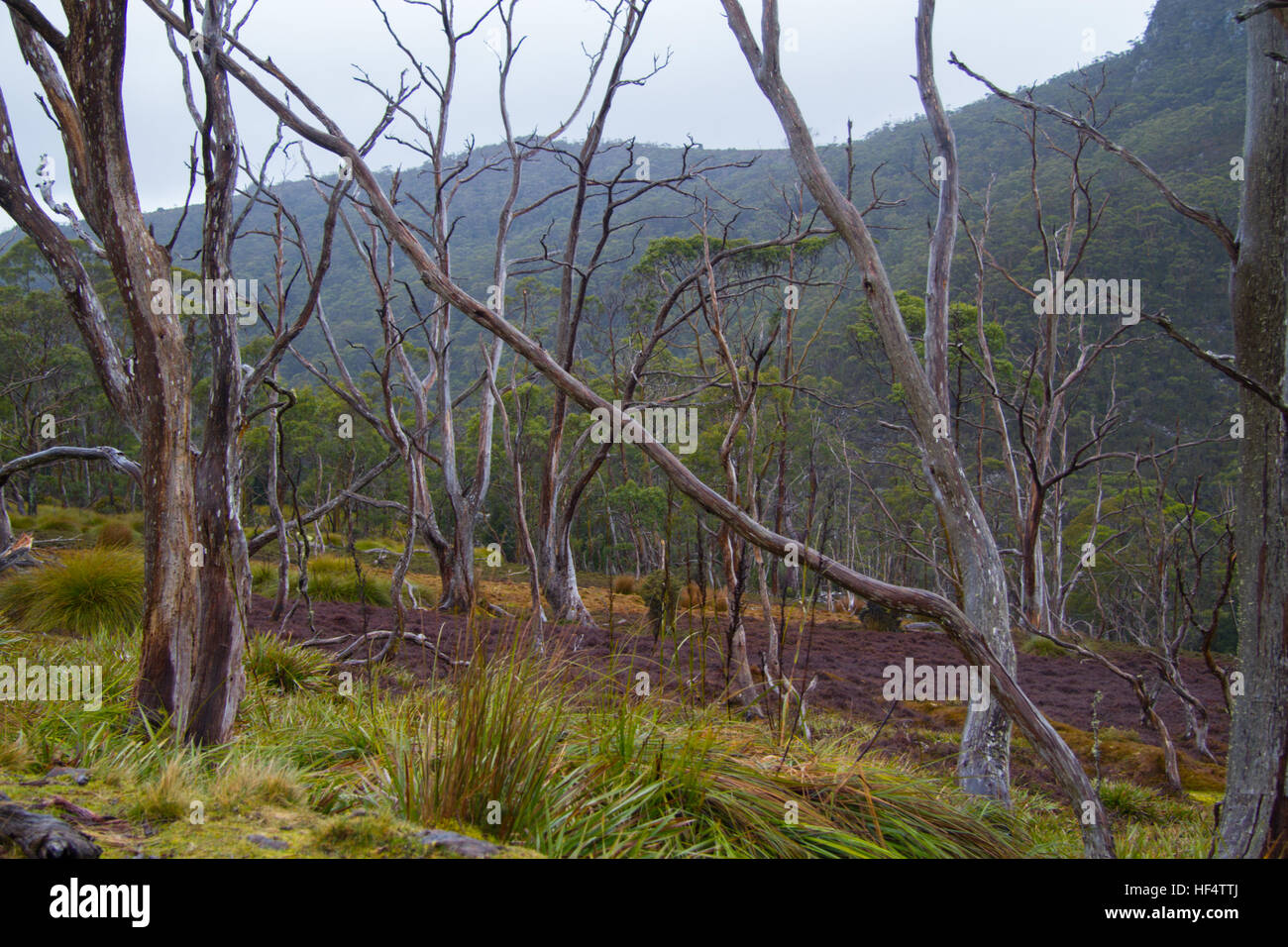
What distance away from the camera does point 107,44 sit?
325 centimetres

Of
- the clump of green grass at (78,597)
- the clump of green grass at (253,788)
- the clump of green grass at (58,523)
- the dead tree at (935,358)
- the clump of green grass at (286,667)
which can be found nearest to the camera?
the clump of green grass at (253,788)

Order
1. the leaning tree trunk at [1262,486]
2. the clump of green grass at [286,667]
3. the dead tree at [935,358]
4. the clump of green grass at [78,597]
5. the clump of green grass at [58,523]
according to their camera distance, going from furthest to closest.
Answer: the clump of green grass at [58,523], the clump of green grass at [78,597], the clump of green grass at [286,667], the dead tree at [935,358], the leaning tree trunk at [1262,486]

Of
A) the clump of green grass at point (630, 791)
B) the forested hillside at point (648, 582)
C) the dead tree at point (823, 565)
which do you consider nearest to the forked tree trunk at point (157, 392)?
the forested hillside at point (648, 582)

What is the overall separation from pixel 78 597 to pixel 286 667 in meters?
3.08

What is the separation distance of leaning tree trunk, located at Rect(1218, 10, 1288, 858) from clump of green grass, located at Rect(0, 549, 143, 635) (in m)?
7.74

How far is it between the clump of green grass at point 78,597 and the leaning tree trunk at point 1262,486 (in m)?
7.74

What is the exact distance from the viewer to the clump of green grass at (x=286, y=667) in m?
5.71

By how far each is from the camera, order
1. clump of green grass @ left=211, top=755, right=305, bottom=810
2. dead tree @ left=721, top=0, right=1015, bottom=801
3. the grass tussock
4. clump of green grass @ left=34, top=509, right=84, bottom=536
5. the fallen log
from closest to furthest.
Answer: the fallen log < the grass tussock < clump of green grass @ left=211, top=755, right=305, bottom=810 < dead tree @ left=721, top=0, right=1015, bottom=801 < clump of green grass @ left=34, top=509, right=84, bottom=536

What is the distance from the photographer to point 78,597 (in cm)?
752

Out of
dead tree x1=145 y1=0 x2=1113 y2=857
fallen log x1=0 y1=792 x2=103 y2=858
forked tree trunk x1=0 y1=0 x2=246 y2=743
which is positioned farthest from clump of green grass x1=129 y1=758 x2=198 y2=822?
dead tree x1=145 y1=0 x2=1113 y2=857

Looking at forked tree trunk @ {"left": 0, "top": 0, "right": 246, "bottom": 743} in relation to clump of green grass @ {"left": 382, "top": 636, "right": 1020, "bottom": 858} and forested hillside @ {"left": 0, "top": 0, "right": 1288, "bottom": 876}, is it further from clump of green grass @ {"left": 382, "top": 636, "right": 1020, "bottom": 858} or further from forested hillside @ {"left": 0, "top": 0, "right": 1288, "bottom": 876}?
clump of green grass @ {"left": 382, "top": 636, "right": 1020, "bottom": 858}

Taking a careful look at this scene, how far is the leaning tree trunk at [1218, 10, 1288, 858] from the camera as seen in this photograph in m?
2.70

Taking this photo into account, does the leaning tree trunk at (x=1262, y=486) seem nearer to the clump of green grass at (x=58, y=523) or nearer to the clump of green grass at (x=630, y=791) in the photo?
the clump of green grass at (x=630, y=791)
